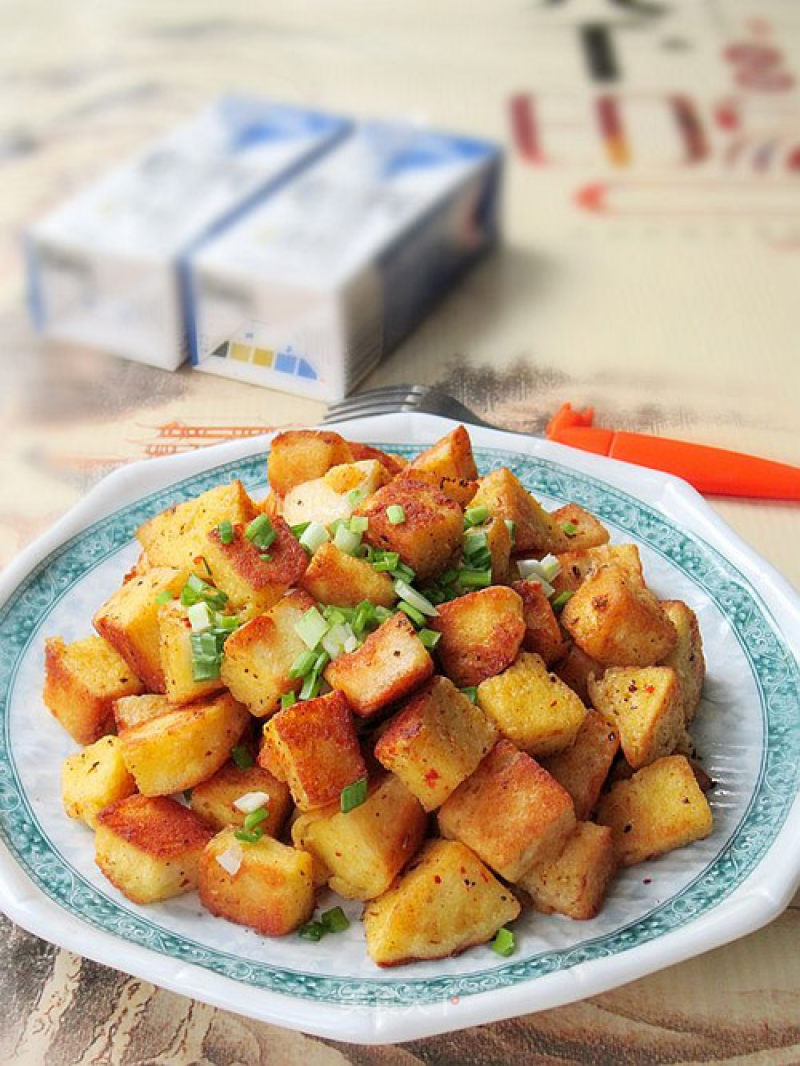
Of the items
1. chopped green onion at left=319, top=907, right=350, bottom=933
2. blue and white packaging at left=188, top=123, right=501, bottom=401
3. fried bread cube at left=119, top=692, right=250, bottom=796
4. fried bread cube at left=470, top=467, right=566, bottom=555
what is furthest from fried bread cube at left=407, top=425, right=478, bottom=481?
blue and white packaging at left=188, top=123, right=501, bottom=401

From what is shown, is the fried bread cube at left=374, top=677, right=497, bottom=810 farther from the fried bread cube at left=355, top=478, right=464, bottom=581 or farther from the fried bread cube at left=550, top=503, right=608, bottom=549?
the fried bread cube at left=550, top=503, right=608, bottom=549

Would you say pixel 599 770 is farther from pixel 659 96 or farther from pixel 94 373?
pixel 659 96

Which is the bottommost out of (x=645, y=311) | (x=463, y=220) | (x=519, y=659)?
(x=645, y=311)

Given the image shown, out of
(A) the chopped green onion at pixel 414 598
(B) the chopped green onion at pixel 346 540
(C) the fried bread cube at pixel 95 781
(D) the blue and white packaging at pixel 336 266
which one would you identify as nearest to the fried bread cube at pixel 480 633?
(A) the chopped green onion at pixel 414 598

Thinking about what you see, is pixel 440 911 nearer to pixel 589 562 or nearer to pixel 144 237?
pixel 589 562

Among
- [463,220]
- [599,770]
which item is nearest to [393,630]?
[599,770]

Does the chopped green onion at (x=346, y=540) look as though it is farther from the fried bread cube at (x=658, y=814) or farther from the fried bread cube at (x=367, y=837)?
the fried bread cube at (x=658, y=814)
